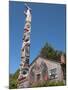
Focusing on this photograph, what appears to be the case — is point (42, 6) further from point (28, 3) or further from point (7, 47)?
point (7, 47)

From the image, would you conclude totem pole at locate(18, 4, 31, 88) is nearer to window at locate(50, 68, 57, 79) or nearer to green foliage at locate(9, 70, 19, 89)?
green foliage at locate(9, 70, 19, 89)

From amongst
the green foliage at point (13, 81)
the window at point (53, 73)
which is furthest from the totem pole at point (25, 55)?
the window at point (53, 73)

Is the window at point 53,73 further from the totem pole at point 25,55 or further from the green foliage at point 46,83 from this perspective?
the totem pole at point 25,55

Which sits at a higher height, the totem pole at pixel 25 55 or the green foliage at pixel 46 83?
the totem pole at pixel 25 55

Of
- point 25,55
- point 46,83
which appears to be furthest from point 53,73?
point 25,55

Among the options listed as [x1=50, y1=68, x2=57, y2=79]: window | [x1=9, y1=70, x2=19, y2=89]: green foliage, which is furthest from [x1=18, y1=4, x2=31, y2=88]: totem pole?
[x1=50, y1=68, x2=57, y2=79]: window

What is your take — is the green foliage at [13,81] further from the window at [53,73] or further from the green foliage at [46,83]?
the window at [53,73]

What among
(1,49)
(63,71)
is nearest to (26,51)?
(1,49)

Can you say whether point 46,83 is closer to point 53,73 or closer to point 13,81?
point 53,73

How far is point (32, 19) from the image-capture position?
4.89 ft

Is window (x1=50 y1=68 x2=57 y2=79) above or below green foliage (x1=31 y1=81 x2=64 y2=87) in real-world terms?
above

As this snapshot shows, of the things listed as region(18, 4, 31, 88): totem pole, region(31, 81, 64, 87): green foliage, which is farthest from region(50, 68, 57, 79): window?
region(18, 4, 31, 88): totem pole

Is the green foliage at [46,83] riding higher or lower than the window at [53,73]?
lower

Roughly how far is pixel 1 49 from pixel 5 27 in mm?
123
